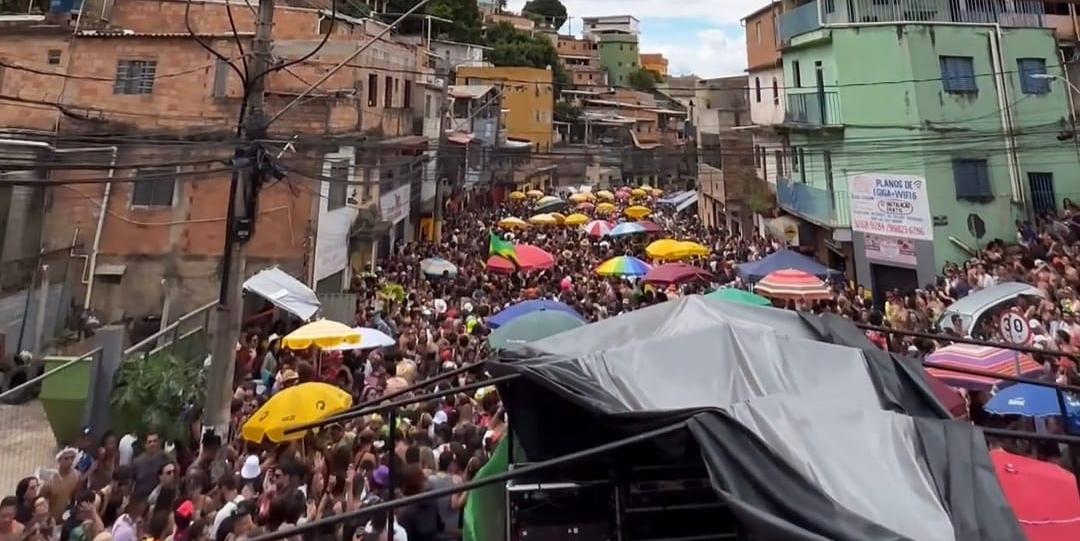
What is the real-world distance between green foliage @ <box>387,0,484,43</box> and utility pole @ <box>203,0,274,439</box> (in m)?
44.7

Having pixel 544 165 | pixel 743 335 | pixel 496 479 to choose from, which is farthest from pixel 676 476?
pixel 544 165

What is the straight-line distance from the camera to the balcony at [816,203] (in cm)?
2103

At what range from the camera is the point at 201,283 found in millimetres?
17203

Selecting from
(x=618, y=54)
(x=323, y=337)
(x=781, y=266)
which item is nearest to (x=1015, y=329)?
(x=781, y=266)

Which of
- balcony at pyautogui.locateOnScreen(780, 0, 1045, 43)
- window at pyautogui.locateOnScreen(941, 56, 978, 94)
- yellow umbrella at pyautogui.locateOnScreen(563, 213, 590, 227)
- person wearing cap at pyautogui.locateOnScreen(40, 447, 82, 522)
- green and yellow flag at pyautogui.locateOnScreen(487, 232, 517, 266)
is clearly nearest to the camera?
person wearing cap at pyautogui.locateOnScreen(40, 447, 82, 522)

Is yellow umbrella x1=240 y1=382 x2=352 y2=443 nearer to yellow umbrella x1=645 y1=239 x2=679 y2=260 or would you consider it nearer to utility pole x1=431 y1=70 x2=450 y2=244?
yellow umbrella x1=645 y1=239 x2=679 y2=260

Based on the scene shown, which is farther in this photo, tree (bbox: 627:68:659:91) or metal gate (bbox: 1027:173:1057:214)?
tree (bbox: 627:68:659:91)

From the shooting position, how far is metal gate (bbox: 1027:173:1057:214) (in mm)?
19312

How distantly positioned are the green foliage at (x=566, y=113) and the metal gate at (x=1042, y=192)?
49676 mm

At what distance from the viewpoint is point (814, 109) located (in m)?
22.3

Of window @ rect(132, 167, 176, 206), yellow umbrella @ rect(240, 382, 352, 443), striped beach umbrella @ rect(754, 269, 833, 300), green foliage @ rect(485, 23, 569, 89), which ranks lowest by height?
yellow umbrella @ rect(240, 382, 352, 443)

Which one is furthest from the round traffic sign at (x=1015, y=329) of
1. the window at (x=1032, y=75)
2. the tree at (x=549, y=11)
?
the tree at (x=549, y=11)

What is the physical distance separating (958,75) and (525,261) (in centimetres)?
1346

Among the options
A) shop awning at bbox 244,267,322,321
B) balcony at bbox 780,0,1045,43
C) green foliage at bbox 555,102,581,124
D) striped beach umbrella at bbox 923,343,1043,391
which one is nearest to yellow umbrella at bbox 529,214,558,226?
balcony at bbox 780,0,1045,43
